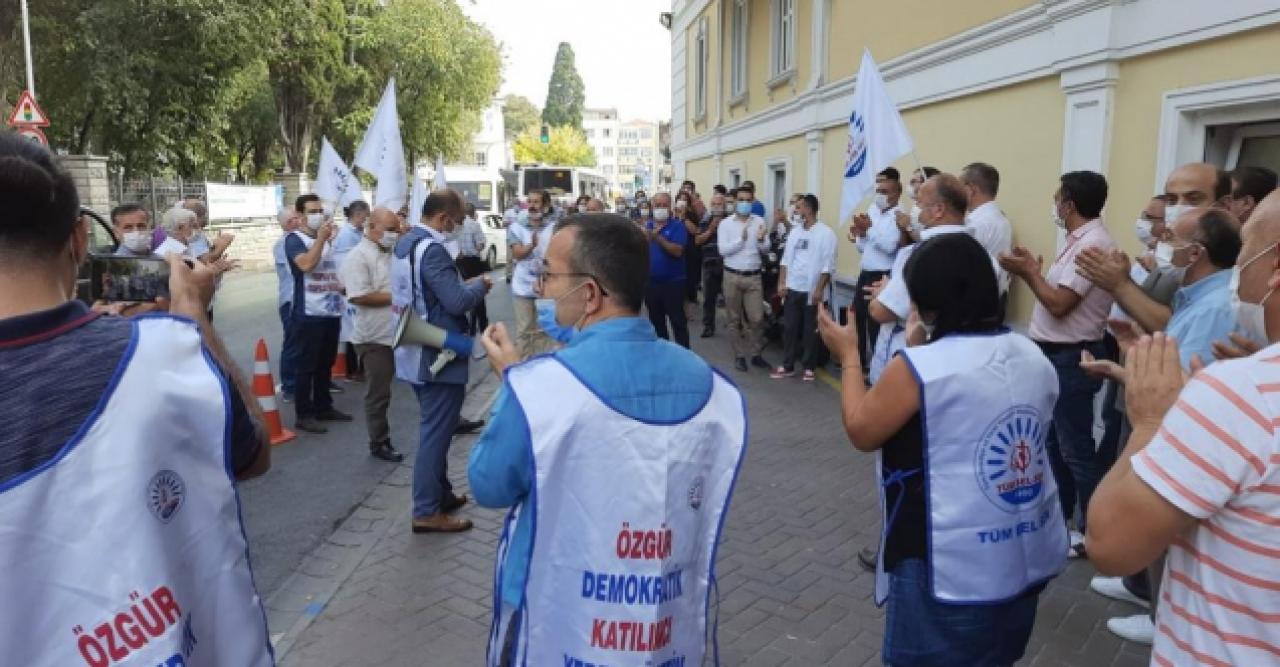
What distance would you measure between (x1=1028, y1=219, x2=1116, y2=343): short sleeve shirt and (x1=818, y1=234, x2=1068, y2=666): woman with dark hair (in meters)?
2.23

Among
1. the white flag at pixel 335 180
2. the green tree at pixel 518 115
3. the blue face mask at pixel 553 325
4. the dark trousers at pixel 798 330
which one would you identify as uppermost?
the green tree at pixel 518 115

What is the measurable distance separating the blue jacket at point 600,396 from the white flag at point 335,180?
8691mm

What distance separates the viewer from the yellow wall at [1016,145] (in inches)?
276

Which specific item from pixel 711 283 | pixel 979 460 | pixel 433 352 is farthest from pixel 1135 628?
pixel 711 283

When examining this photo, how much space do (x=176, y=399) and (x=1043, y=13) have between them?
722cm

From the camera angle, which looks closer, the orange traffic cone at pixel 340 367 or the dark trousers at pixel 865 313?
the dark trousers at pixel 865 313

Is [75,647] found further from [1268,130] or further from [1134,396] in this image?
[1268,130]

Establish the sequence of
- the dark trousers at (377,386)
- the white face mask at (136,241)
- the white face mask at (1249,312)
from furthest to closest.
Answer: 1. the dark trousers at (377,386)
2. the white face mask at (136,241)
3. the white face mask at (1249,312)

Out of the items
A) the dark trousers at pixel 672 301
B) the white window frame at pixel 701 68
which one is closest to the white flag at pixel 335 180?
the dark trousers at pixel 672 301

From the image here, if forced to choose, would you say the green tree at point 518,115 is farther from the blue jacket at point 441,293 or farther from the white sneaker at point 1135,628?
the white sneaker at point 1135,628

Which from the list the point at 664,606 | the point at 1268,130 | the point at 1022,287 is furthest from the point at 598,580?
the point at 1022,287

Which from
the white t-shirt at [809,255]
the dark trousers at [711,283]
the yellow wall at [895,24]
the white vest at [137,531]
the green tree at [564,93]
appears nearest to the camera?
the white vest at [137,531]

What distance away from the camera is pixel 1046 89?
703 cm

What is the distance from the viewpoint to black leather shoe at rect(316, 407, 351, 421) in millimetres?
7609
